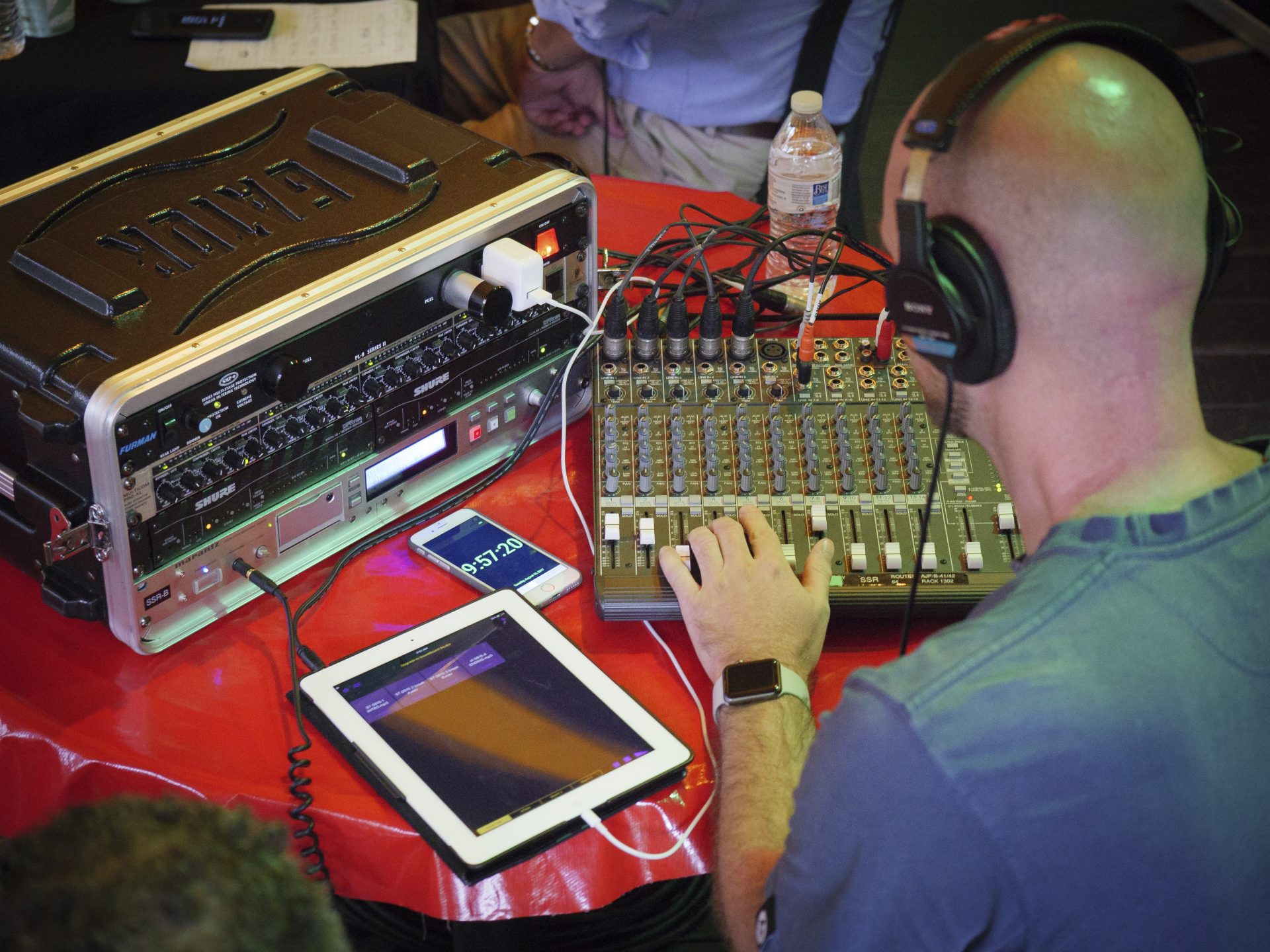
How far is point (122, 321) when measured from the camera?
1.10 meters

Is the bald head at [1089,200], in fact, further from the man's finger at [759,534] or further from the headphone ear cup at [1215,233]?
the man's finger at [759,534]

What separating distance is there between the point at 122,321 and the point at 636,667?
1.76ft

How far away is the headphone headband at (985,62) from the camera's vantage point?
34.2 inches

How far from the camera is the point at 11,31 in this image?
2.27 meters

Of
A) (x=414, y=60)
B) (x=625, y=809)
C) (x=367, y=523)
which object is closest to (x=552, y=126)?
(x=414, y=60)

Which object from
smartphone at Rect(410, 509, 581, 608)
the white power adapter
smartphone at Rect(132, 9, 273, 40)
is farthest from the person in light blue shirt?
smartphone at Rect(410, 509, 581, 608)

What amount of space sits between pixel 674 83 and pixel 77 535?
5.13 feet

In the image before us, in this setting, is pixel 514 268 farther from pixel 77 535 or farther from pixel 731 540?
pixel 77 535

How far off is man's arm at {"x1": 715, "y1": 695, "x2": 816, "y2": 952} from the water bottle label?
2.62 ft

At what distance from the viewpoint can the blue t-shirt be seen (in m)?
0.78

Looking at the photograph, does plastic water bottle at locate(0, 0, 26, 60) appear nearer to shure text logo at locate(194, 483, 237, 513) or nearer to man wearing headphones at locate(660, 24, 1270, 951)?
shure text logo at locate(194, 483, 237, 513)

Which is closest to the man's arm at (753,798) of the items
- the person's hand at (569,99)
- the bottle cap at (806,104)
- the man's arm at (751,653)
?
the man's arm at (751,653)

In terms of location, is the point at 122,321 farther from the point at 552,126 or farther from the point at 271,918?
the point at 552,126

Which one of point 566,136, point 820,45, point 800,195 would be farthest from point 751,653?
point 566,136
